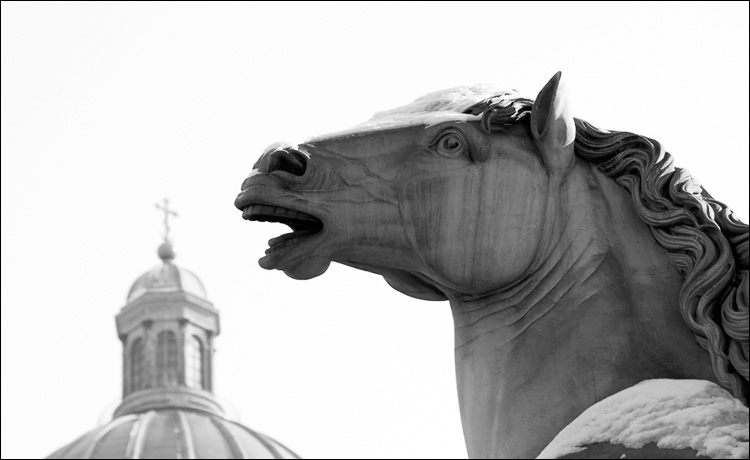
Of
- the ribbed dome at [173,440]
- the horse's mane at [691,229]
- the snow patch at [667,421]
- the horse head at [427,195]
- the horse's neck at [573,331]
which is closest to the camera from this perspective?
the snow patch at [667,421]

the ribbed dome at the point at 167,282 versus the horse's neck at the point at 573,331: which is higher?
the ribbed dome at the point at 167,282

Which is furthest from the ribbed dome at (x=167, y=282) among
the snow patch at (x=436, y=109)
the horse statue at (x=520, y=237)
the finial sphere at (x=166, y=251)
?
the horse statue at (x=520, y=237)

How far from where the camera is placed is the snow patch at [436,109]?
5.25 meters

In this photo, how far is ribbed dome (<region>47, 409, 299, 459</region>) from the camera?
87875 mm

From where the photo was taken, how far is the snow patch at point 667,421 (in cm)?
464

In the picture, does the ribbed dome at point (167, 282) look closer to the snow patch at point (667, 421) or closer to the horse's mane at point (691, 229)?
the horse's mane at point (691, 229)

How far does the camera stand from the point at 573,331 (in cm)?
509

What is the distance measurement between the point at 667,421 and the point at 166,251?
98.4 m

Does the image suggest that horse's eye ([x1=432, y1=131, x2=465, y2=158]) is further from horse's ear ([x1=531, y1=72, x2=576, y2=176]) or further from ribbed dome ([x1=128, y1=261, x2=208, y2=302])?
ribbed dome ([x1=128, y1=261, x2=208, y2=302])

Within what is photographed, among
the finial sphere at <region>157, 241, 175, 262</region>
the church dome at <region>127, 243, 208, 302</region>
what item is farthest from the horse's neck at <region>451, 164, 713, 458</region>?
the finial sphere at <region>157, 241, 175, 262</region>

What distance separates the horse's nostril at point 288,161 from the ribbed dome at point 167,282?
93.6 m

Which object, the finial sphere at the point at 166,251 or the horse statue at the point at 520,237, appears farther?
the finial sphere at the point at 166,251

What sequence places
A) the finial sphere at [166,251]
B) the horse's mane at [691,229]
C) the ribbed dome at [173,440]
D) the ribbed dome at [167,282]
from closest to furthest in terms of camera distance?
1. the horse's mane at [691,229]
2. the ribbed dome at [173,440]
3. the ribbed dome at [167,282]
4. the finial sphere at [166,251]

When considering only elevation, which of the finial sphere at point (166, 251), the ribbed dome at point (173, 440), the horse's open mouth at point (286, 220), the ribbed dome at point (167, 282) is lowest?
the horse's open mouth at point (286, 220)
